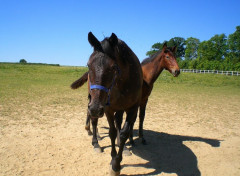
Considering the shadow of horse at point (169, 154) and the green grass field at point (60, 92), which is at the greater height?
the green grass field at point (60, 92)

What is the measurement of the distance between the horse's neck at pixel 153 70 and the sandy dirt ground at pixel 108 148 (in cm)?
175

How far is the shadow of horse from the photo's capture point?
3.77 metres

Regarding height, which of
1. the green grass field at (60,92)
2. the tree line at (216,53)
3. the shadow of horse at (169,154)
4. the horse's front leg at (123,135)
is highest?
the tree line at (216,53)

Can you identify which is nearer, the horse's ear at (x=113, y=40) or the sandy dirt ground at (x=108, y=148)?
the horse's ear at (x=113, y=40)

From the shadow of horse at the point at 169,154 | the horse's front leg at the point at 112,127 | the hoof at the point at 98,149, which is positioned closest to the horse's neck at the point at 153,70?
the shadow of horse at the point at 169,154

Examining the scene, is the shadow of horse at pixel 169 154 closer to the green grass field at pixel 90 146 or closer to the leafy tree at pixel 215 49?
the green grass field at pixel 90 146

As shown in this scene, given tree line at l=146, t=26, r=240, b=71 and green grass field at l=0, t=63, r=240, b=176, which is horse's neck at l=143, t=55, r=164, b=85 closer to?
green grass field at l=0, t=63, r=240, b=176

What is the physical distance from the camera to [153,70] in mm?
5461

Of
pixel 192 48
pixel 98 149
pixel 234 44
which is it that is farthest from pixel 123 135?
pixel 192 48

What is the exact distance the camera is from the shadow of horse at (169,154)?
377 centimetres

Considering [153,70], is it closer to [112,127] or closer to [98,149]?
[112,127]

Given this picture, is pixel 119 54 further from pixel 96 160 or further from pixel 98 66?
pixel 96 160

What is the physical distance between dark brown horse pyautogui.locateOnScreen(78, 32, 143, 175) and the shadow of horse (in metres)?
0.92

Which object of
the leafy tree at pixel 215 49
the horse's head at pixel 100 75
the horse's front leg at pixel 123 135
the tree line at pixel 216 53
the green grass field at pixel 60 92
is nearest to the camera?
the horse's head at pixel 100 75
